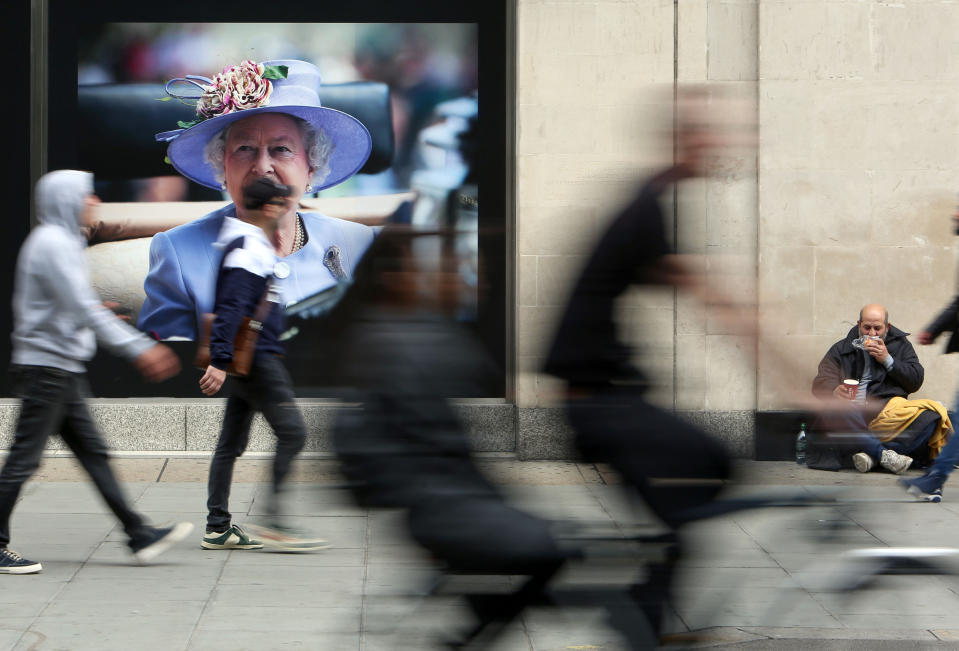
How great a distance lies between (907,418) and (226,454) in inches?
193

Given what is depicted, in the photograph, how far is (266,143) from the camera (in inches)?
357

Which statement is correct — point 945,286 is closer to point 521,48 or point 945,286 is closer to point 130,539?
point 521,48

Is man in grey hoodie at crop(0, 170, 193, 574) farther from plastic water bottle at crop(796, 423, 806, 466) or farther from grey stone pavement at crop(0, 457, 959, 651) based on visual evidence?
plastic water bottle at crop(796, 423, 806, 466)

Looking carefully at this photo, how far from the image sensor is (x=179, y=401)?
901 centimetres

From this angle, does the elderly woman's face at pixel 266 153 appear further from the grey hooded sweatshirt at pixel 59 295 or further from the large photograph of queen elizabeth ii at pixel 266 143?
the grey hooded sweatshirt at pixel 59 295

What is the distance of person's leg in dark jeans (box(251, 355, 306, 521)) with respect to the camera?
5.69m

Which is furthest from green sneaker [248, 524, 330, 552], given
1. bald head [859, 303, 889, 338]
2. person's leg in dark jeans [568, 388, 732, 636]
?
bald head [859, 303, 889, 338]

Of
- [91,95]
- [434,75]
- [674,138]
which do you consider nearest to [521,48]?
[434,75]

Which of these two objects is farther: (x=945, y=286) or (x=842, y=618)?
(x=945, y=286)

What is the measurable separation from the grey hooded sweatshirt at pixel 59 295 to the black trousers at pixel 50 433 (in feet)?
0.25

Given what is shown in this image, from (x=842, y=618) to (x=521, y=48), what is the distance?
17.2 feet

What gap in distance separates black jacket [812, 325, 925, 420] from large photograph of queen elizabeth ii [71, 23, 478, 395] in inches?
112

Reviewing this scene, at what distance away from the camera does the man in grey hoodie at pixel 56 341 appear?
202 inches

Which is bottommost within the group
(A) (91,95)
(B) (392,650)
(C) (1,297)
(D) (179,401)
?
(B) (392,650)
